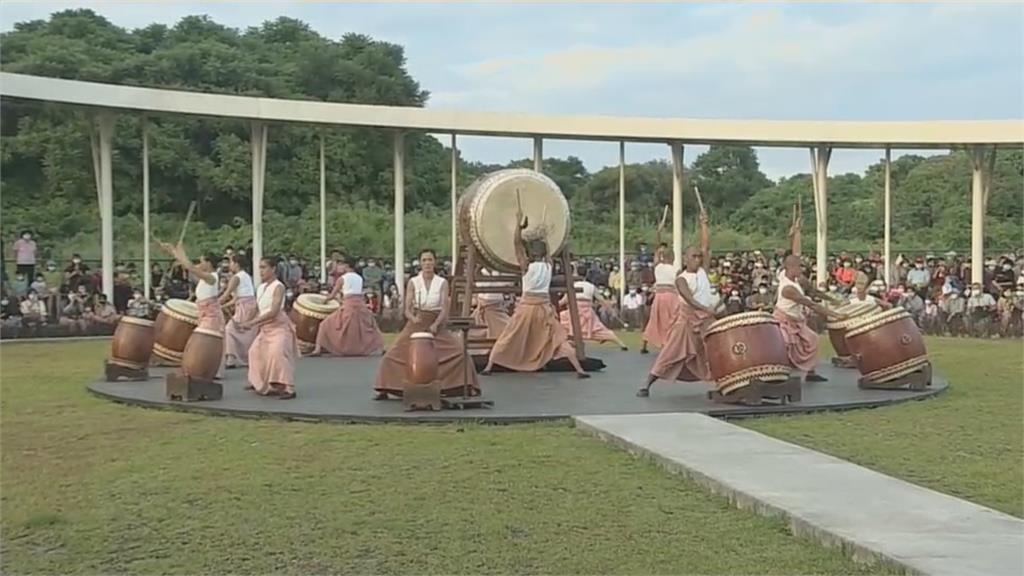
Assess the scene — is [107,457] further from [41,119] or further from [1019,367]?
[41,119]

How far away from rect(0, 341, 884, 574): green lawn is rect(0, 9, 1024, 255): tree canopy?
18.9 meters

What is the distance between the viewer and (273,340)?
398 inches

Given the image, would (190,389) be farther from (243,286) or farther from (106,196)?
(106,196)

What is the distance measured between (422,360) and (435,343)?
22cm

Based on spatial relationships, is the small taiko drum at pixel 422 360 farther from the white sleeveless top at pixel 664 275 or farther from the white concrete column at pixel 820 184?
Result: the white concrete column at pixel 820 184

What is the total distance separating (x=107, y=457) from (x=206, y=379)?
2.54 m

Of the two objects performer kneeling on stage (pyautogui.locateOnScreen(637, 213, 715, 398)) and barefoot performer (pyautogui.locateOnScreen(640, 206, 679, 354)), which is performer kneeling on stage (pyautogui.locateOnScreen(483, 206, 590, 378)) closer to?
performer kneeling on stage (pyautogui.locateOnScreen(637, 213, 715, 398))

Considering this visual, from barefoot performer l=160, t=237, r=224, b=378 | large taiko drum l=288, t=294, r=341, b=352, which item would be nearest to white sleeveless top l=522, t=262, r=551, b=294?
barefoot performer l=160, t=237, r=224, b=378

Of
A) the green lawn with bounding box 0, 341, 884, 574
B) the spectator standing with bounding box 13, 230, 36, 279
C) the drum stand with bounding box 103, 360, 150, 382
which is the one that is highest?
the spectator standing with bounding box 13, 230, 36, 279

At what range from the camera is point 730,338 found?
9.47 metres

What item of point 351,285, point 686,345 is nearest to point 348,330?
point 351,285

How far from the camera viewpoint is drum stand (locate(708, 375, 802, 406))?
939cm

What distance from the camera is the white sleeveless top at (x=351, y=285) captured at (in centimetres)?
1443

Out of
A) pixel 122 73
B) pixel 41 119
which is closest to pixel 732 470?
pixel 41 119
